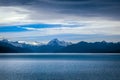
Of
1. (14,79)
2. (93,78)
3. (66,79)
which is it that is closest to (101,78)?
(93,78)

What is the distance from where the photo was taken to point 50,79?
172 ft

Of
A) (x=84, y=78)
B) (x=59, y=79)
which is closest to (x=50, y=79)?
(x=59, y=79)

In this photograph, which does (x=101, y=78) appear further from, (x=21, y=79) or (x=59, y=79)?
(x=21, y=79)

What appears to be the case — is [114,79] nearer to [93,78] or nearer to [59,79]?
[93,78]

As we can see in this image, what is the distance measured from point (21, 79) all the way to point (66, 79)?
6468mm

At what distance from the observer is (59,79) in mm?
51750

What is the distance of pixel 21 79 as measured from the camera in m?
51.9

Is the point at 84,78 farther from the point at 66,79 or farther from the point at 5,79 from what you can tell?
the point at 5,79

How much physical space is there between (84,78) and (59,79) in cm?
377

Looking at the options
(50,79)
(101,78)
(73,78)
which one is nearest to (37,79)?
(50,79)

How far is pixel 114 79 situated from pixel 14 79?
46.4 feet

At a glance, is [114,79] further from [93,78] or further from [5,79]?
[5,79]

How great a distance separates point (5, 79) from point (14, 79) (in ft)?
4.19

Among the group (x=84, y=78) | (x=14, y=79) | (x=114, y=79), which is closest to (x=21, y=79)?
(x=14, y=79)
